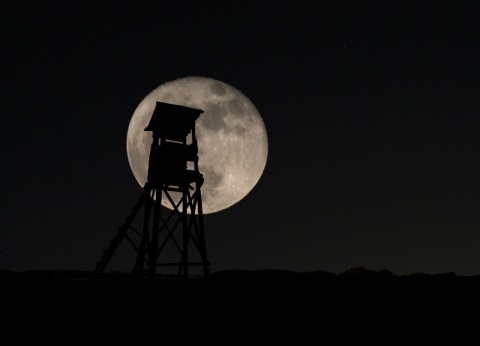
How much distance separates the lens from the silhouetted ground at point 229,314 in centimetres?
897

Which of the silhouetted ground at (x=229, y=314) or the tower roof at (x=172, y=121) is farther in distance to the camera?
the tower roof at (x=172, y=121)

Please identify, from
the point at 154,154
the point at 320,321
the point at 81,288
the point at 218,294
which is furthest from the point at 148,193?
the point at 320,321

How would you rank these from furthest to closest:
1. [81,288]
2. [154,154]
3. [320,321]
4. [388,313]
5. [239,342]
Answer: [154,154], [81,288], [388,313], [320,321], [239,342]

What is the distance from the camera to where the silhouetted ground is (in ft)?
29.4

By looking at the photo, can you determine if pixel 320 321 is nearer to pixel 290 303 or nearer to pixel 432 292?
pixel 290 303

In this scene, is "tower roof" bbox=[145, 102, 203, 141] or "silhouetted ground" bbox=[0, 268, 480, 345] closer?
"silhouetted ground" bbox=[0, 268, 480, 345]

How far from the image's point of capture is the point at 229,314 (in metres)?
10.5

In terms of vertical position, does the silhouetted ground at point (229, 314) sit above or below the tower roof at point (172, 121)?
below

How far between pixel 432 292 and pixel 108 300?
9673 mm

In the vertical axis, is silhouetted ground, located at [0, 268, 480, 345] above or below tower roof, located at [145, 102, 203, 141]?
below

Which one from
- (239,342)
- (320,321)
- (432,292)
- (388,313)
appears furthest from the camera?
(432,292)

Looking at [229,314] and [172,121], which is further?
[172,121]

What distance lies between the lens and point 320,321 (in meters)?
10.5

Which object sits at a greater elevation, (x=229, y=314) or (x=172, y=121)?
(x=172, y=121)
